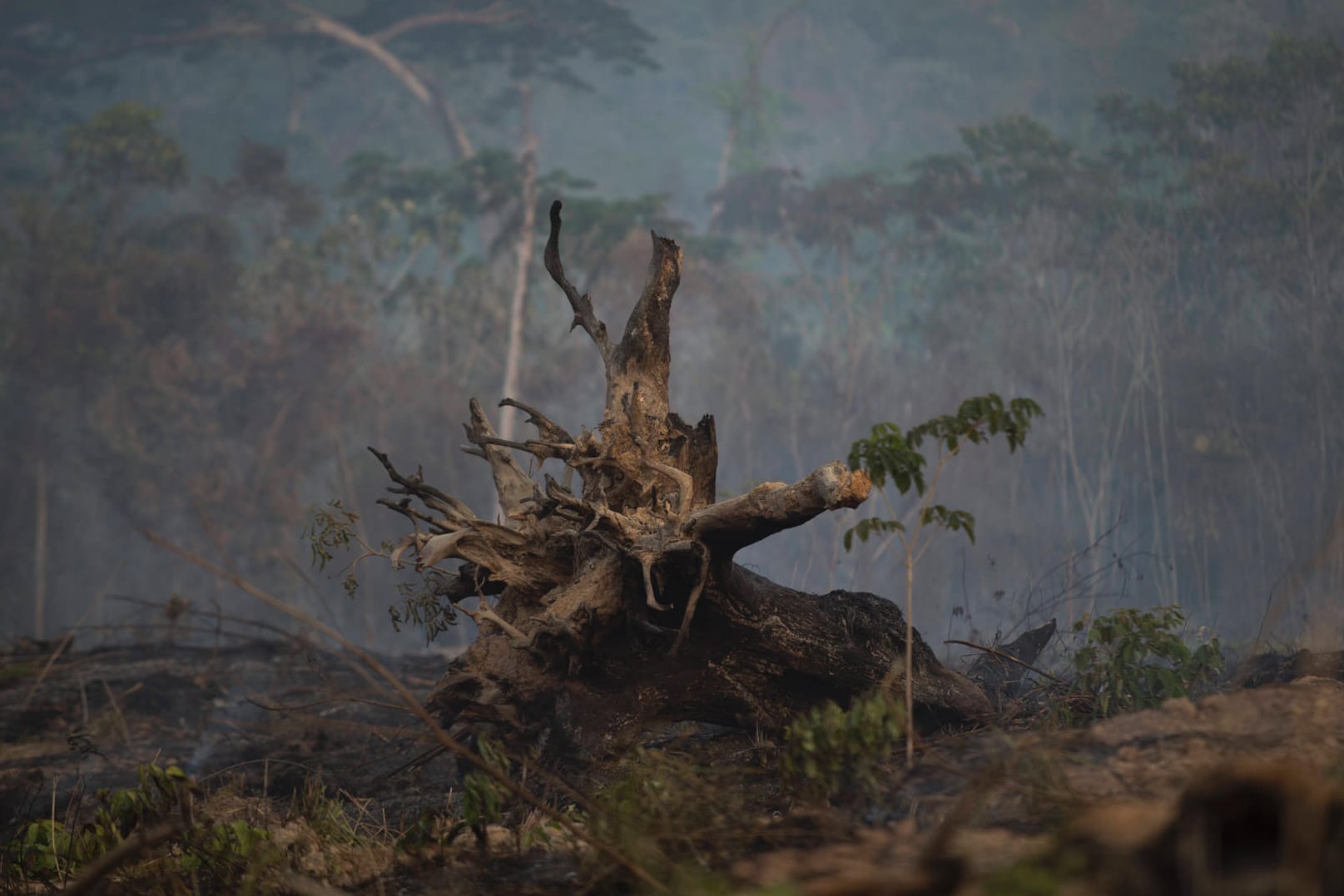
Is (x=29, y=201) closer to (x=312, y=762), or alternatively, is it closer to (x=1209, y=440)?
(x=312, y=762)

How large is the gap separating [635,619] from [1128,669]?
277 cm

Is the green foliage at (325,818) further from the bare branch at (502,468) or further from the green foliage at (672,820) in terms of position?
the bare branch at (502,468)

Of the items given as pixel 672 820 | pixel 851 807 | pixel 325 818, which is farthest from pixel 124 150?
pixel 851 807

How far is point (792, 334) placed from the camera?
107 ft

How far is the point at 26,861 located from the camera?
4.16 metres

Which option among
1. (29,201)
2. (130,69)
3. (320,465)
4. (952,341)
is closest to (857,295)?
(952,341)

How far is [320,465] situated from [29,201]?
9.55m

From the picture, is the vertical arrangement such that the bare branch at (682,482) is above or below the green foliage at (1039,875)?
above

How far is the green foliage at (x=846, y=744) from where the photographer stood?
311 centimetres

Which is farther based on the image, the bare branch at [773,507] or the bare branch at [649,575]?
the bare branch at [649,575]

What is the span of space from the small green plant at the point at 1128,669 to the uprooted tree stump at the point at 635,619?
0.63 metres

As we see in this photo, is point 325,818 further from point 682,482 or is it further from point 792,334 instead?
point 792,334

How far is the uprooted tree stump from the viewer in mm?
5020

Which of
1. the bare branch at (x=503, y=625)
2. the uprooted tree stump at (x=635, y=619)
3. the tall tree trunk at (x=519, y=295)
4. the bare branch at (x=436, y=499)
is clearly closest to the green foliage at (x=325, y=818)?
the uprooted tree stump at (x=635, y=619)
